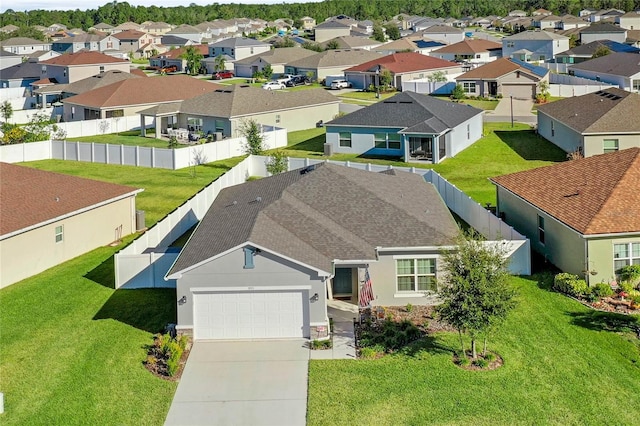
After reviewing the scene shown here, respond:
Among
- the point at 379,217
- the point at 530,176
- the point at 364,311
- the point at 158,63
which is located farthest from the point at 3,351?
the point at 158,63

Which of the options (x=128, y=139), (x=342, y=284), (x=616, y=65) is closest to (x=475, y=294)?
(x=342, y=284)

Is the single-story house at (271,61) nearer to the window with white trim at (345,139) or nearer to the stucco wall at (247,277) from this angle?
the window with white trim at (345,139)

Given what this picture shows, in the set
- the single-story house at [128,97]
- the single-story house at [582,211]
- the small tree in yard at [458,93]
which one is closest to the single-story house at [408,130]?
the single-story house at [582,211]

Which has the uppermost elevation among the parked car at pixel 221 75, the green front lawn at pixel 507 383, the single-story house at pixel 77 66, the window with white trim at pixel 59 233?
the single-story house at pixel 77 66

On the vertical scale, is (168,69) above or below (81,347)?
above

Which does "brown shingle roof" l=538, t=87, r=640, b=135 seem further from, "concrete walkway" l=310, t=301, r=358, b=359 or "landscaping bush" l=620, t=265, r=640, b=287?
"concrete walkway" l=310, t=301, r=358, b=359

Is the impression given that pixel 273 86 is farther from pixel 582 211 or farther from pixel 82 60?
pixel 582 211
